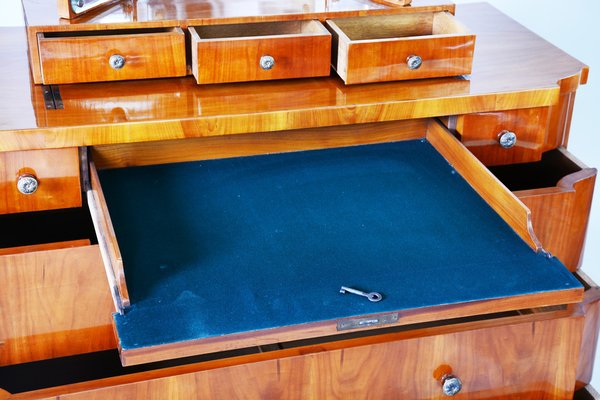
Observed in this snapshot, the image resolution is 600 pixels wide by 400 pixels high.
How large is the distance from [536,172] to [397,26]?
0.38m

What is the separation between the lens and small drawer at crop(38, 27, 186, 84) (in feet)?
4.84

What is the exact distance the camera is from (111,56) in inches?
59.2

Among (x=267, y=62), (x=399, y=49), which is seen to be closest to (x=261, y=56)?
(x=267, y=62)

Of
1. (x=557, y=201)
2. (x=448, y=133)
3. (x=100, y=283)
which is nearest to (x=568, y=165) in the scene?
(x=557, y=201)

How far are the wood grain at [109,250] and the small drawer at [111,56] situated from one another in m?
0.21

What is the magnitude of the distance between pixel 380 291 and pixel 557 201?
0.47m

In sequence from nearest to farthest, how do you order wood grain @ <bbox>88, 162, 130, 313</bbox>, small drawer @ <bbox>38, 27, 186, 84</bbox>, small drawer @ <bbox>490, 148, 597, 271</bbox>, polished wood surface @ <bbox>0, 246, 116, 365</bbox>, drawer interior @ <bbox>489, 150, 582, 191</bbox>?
wood grain @ <bbox>88, 162, 130, 313</bbox> < polished wood surface @ <bbox>0, 246, 116, 365</bbox> < small drawer @ <bbox>38, 27, 186, 84</bbox> < small drawer @ <bbox>490, 148, 597, 271</bbox> < drawer interior @ <bbox>489, 150, 582, 191</bbox>

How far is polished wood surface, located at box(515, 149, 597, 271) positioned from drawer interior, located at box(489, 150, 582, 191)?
28 mm

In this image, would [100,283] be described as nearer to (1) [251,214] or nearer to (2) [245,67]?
(1) [251,214]

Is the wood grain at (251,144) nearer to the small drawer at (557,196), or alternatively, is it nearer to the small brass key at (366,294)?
the small drawer at (557,196)

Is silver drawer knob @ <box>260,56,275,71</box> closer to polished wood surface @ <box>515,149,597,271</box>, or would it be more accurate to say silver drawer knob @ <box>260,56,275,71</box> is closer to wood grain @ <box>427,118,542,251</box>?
wood grain @ <box>427,118,542,251</box>

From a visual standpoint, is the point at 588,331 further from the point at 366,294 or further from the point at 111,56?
the point at 111,56

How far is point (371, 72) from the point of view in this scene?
62.0 inches

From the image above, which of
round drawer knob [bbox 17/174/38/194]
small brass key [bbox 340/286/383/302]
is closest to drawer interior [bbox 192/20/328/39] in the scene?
round drawer knob [bbox 17/174/38/194]
